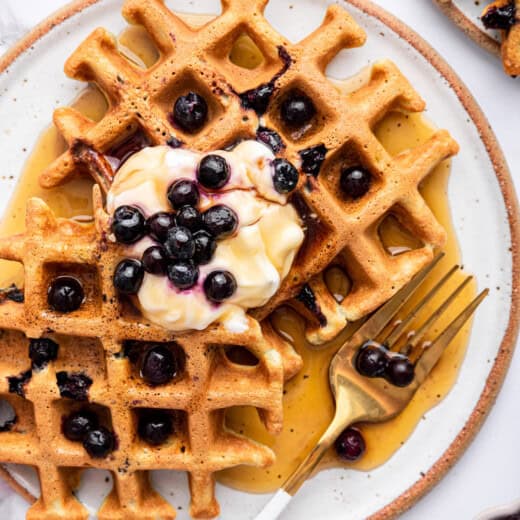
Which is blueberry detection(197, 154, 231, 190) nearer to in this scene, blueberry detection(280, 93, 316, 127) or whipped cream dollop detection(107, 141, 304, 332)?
whipped cream dollop detection(107, 141, 304, 332)

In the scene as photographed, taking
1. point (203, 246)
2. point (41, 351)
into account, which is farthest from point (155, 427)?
point (203, 246)

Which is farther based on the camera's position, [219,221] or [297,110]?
[297,110]

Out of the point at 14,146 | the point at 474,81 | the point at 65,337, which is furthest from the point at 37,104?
the point at 474,81

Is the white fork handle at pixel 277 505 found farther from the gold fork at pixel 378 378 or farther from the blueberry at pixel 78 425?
the blueberry at pixel 78 425

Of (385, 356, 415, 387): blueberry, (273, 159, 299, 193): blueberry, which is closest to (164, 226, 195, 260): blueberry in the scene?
(273, 159, 299, 193): blueberry

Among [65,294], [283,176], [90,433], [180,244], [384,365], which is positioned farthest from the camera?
[384,365]

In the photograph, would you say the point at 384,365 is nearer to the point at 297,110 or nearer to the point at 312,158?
the point at 312,158
